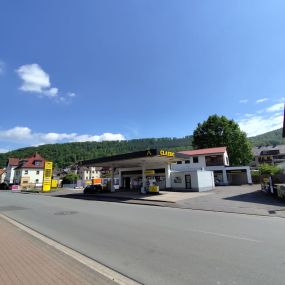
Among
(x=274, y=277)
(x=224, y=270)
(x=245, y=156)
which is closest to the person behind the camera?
(x=274, y=277)

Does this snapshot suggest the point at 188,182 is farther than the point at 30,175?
No

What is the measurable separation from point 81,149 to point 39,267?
156 meters

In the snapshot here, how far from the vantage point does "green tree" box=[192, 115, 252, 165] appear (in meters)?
56.6

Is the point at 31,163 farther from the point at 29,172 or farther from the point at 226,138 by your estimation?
the point at 226,138

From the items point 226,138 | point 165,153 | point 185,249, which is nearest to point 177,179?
point 165,153

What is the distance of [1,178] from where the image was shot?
326ft

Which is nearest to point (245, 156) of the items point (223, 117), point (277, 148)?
point (223, 117)

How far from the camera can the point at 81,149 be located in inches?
6161

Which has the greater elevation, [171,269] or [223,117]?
[223,117]

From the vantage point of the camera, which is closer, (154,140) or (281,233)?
(281,233)

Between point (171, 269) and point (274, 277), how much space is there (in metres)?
2.06

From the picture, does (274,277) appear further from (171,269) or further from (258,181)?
(258,181)

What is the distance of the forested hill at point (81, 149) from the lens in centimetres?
13275

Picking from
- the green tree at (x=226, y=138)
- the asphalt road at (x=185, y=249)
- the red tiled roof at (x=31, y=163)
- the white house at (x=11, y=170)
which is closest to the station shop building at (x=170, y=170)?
the green tree at (x=226, y=138)
